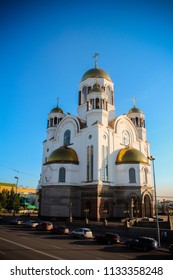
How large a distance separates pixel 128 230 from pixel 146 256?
38.5 feet

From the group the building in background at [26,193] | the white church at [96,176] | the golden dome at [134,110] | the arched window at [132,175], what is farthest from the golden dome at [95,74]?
the building in background at [26,193]

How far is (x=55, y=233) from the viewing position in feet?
91.2

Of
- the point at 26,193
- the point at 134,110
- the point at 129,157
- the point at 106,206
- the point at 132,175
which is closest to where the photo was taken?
the point at 106,206

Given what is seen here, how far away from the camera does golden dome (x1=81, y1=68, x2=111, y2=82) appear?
52.3 metres

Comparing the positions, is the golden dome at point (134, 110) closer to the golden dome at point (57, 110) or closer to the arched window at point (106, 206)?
the golden dome at point (57, 110)

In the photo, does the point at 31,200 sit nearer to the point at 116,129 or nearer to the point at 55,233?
the point at 116,129

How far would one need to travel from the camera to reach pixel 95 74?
52500mm

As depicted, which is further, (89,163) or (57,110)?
(57,110)

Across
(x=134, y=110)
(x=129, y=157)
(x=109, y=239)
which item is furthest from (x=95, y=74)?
(x=109, y=239)

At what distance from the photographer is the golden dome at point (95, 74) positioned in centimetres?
5234

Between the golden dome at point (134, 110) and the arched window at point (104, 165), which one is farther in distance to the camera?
the golden dome at point (134, 110)

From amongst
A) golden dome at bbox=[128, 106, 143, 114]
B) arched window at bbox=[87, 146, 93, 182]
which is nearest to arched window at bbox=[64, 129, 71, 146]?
arched window at bbox=[87, 146, 93, 182]

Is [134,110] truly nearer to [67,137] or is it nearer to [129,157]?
[129,157]
